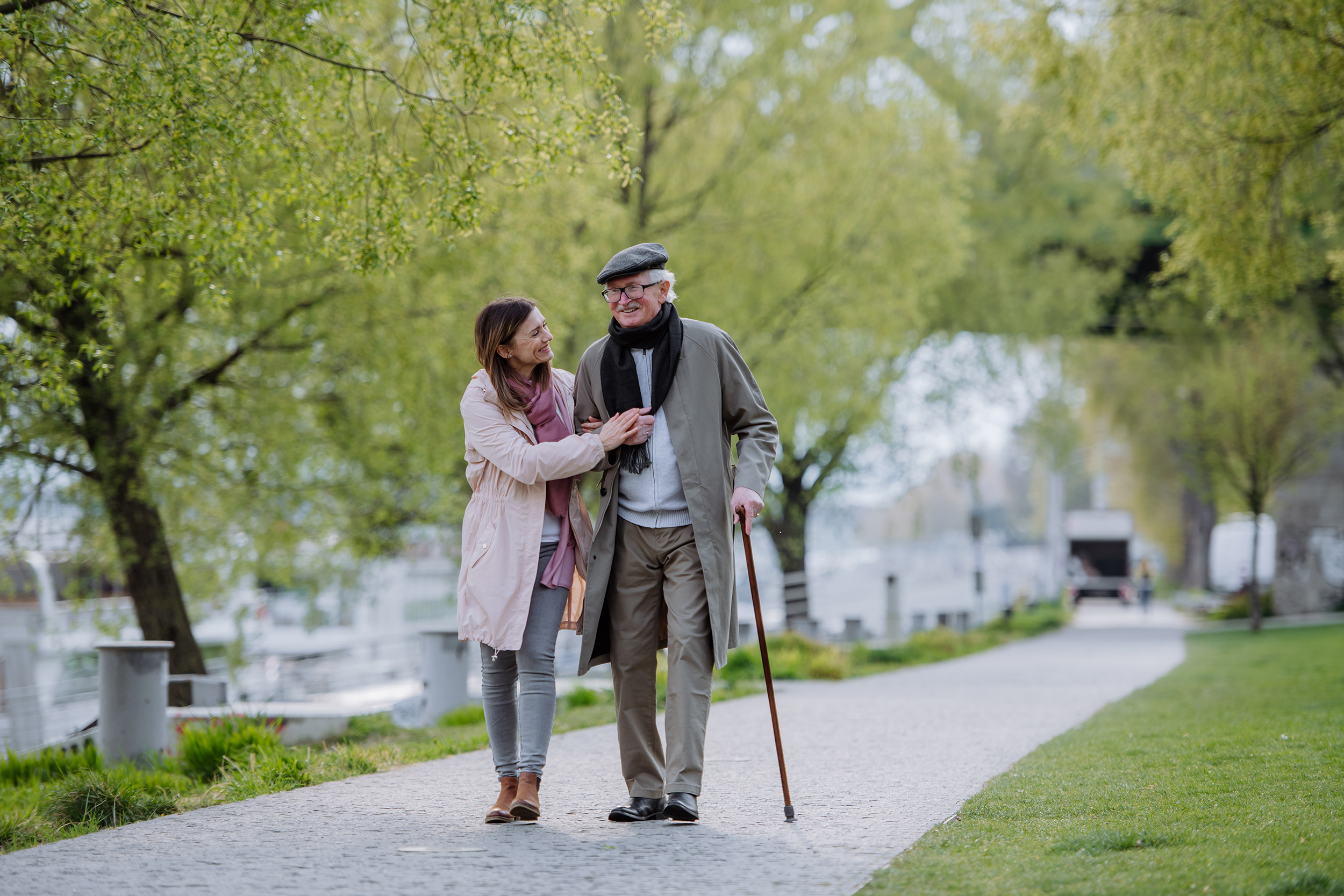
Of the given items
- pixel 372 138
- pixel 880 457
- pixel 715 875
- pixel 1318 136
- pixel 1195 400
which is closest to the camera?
pixel 715 875

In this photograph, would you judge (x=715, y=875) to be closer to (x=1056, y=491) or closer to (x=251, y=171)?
(x=251, y=171)

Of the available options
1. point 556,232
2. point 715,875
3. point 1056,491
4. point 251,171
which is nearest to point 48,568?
point 556,232

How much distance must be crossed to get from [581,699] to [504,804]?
5.35 metres

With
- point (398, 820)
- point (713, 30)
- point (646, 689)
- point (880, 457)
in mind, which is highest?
point (713, 30)

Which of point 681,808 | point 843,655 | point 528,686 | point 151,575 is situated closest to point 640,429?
point 528,686

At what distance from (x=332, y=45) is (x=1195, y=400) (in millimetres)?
23804

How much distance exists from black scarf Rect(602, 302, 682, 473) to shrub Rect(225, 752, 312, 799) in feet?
7.01

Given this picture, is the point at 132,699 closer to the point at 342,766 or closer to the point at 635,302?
the point at 342,766

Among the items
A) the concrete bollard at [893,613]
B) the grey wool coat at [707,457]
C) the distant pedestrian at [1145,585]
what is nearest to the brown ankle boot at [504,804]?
the grey wool coat at [707,457]

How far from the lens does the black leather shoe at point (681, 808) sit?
4363 mm

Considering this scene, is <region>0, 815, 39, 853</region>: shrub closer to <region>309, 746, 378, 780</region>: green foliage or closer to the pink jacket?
<region>309, 746, 378, 780</region>: green foliage

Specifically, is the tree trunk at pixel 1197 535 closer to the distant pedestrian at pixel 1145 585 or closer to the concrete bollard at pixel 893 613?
the distant pedestrian at pixel 1145 585

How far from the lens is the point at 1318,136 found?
32.7ft

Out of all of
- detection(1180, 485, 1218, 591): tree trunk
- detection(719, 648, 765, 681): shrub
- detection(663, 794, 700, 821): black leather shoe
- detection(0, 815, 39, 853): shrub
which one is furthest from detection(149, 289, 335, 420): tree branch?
detection(1180, 485, 1218, 591): tree trunk
